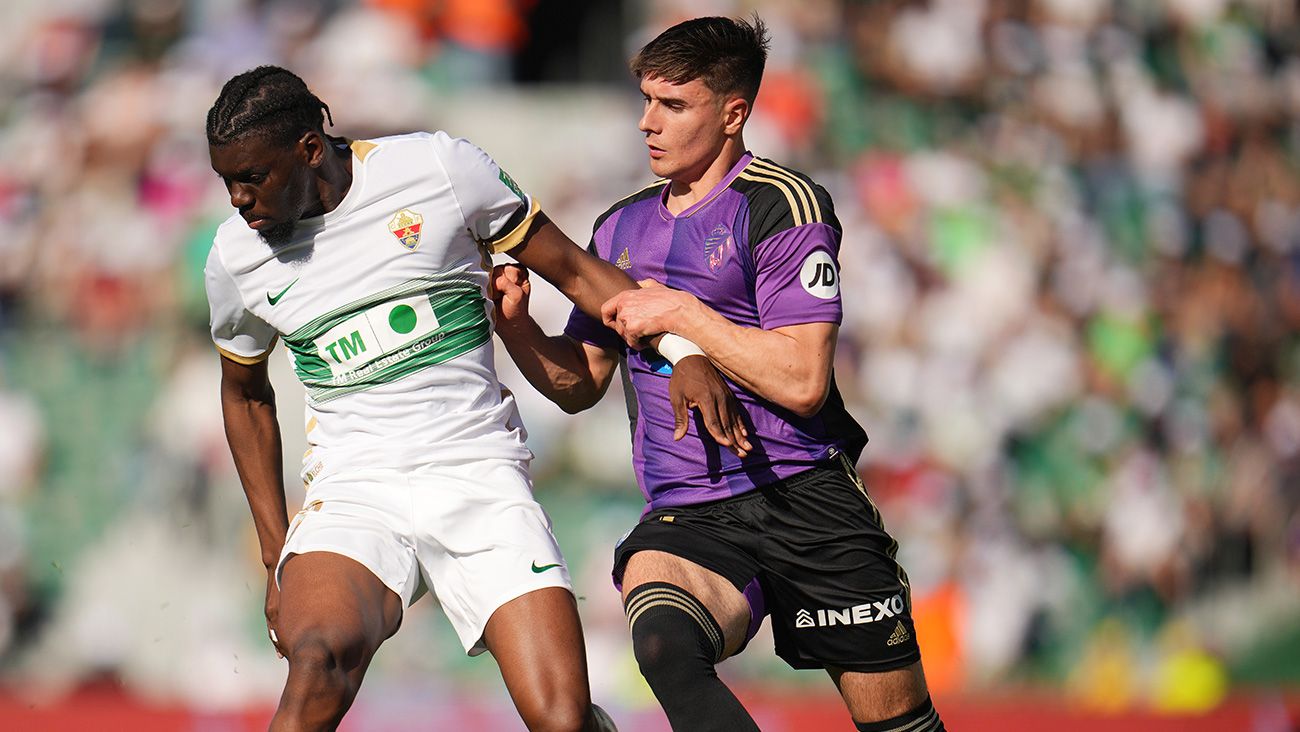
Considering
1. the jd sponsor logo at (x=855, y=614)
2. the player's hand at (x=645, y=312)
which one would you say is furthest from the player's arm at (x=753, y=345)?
the jd sponsor logo at (x=855, y=614)

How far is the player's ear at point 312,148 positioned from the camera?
488 centimetres

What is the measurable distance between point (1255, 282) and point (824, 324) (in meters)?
8.92

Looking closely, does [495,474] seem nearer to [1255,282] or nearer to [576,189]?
[576,189]

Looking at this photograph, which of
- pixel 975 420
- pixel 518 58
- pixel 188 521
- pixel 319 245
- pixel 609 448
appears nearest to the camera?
pixel 319 245

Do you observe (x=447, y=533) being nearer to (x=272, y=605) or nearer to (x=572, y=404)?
(x=272, y=605)

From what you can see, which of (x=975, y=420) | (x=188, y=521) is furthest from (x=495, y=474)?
(x=975, y=420)

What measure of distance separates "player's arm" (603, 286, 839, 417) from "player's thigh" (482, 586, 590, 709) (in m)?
0.89

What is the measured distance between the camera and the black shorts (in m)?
5.20

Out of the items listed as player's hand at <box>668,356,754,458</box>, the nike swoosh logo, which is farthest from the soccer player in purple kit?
the nike swoosh logo

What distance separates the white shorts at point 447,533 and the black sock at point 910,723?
3.76 feet

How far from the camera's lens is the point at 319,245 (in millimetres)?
5059

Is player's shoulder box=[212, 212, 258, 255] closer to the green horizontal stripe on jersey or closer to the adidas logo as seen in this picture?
the green horizontal stripe on jersey

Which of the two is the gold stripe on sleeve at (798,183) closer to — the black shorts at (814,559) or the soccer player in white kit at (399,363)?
the soccer player in white kit at (399,363)

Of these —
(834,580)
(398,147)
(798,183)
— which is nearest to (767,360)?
(798,183)
